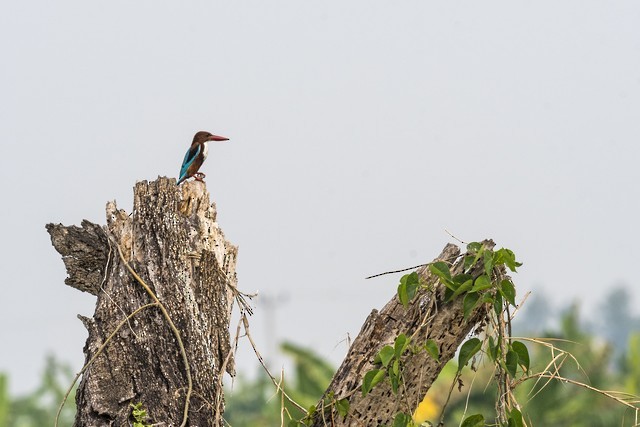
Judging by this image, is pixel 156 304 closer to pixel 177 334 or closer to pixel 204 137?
pixel 177 334

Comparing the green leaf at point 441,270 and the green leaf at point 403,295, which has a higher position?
the green leaf at point 441,270

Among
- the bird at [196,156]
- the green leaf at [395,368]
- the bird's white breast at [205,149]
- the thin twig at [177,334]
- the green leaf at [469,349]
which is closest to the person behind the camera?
the green leaf at [395,368]

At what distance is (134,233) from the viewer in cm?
443

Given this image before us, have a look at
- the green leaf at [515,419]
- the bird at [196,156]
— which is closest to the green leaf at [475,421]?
the green leaf at [515,419]

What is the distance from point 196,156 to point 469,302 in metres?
1.77

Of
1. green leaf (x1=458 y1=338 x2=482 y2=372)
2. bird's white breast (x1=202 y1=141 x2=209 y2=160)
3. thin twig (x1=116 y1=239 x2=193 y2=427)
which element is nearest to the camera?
green leaf (x1=458 y1=338 x2=482 y2=372)

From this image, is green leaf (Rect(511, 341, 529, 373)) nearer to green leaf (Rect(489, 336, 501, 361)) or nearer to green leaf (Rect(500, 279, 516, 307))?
green leaf (Rect(489, 336, 501, 361))

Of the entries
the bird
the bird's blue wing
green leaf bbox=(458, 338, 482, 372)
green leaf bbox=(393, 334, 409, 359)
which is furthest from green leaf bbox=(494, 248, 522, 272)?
the bird's blue wing

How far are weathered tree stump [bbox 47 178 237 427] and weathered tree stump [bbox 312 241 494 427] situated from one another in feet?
1.97

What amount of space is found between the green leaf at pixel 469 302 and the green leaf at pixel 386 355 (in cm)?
34

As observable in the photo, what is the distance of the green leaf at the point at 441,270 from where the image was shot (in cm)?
395

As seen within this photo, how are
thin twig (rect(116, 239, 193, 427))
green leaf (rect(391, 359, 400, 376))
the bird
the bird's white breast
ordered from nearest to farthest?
green leaf (rect(391, 359, 400, 376)) → thin twig (rect(116, 239, 193, 427)) → the bird → the bird's white breast

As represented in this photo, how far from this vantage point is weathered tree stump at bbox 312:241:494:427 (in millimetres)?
4031

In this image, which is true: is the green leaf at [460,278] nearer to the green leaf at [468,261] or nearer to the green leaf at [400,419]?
the green leaf at [468,261]
